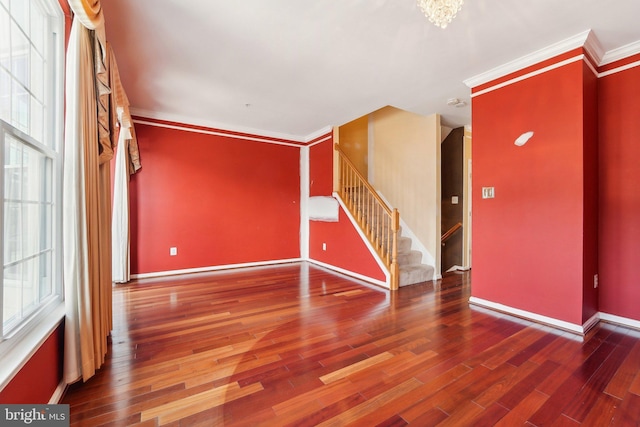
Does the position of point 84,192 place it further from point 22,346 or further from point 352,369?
point 352,369

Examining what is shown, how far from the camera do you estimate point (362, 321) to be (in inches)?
104

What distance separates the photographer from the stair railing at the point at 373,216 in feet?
12.3

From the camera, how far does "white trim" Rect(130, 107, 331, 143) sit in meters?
4.21

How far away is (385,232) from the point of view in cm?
458

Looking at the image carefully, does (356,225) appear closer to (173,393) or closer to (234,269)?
(234,269)

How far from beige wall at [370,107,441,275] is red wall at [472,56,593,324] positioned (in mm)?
1158

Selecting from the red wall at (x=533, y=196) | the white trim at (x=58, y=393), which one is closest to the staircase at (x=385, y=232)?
the red wall at (x=533, y=196)

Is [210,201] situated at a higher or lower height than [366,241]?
higher

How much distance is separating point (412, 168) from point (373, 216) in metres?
1.10

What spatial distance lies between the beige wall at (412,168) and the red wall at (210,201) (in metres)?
1.74

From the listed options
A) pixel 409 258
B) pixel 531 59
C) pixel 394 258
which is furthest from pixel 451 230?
pixel 531 59

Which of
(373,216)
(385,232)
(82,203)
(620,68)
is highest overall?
(620,68)

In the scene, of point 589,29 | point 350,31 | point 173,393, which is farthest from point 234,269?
point 589,29

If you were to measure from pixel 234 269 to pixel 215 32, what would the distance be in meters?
3.62
